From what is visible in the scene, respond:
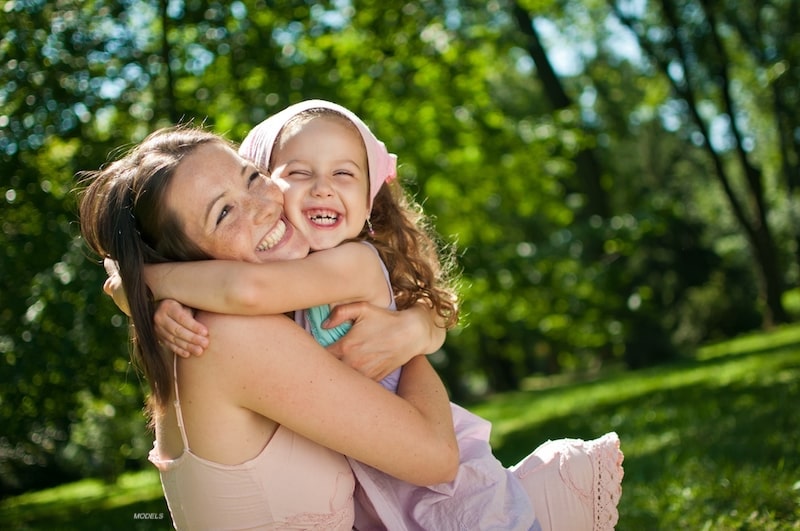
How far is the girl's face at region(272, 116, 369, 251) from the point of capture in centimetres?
296

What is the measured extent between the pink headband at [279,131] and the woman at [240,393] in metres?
0.42

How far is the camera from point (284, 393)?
235cm

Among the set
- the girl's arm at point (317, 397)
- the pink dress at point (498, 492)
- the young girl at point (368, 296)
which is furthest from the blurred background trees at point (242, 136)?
the girl's arm at point (317, 397)

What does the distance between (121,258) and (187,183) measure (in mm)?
280

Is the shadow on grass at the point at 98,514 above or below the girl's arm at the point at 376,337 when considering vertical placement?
below

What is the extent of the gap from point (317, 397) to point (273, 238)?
0.55 m

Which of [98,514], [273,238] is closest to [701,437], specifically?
[273,238]

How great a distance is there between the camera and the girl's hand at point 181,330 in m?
2.33

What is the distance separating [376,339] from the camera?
2.72 m

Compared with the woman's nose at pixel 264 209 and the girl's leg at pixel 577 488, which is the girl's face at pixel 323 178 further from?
the girl's leg at pixel 577 488

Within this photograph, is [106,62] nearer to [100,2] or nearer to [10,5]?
[100,2]

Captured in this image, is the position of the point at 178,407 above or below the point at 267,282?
below

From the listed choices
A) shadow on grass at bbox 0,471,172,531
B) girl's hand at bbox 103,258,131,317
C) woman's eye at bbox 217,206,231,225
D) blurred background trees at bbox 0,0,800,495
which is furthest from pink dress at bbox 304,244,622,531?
shadow on grass at bbox 0,471,172,531

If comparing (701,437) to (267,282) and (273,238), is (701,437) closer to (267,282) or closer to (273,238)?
(273,238)
